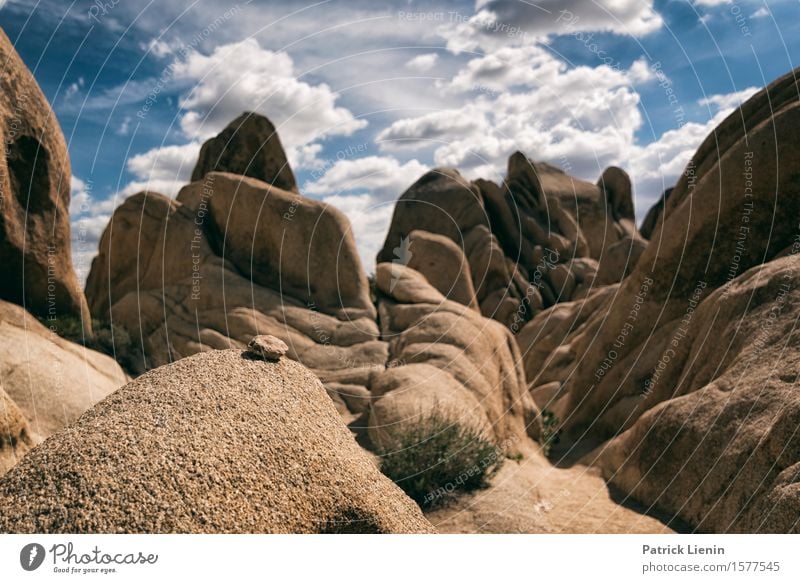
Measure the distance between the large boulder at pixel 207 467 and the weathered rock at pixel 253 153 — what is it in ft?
48.5

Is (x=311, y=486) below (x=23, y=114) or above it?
below

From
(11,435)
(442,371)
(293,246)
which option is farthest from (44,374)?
(442,371)

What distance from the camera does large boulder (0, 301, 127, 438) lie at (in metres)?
12.8

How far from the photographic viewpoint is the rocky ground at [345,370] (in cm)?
745

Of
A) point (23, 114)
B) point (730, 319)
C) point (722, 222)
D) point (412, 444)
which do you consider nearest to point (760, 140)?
point (722, 222)

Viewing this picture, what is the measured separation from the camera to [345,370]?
59.5ft

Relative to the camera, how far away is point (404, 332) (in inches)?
762

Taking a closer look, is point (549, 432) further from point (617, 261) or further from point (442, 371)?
point (617, 261)

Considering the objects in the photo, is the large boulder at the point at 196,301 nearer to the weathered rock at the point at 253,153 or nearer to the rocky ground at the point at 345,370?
the rocky ground at the point at 345,370

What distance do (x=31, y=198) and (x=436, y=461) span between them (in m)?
10.4

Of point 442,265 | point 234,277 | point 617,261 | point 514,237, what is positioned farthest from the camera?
point 514,237

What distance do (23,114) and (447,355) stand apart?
1122 centimetres

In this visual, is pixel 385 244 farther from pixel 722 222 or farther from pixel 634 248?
pixel 722 222
